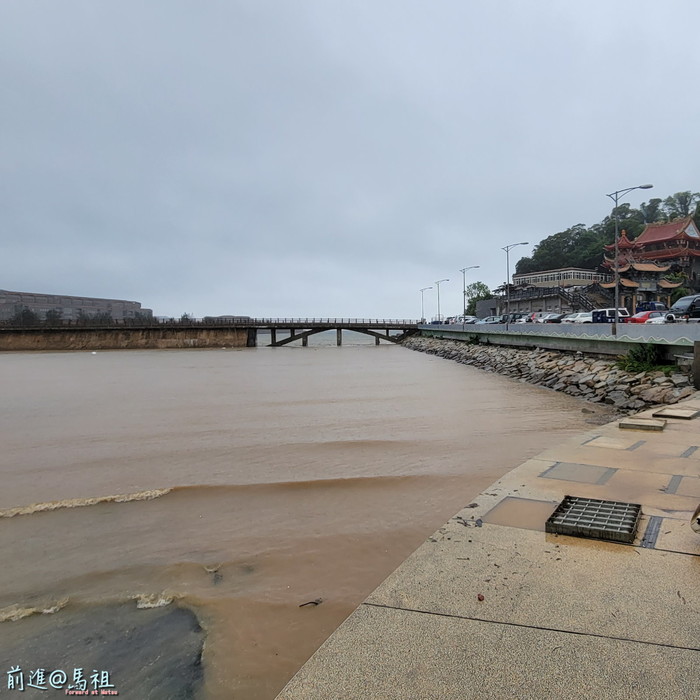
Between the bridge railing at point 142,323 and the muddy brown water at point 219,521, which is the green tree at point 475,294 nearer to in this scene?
the bridge railing at point 142,323

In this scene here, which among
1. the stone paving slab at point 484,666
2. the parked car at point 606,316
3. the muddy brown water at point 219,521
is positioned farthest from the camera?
the parked car at point 606,316

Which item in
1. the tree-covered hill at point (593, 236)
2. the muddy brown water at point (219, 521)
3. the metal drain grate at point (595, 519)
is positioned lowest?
the muddy brown water at point (219, 521)

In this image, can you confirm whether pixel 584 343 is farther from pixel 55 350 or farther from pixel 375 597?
pixel 55 350

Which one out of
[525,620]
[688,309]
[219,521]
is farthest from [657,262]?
[525,620]

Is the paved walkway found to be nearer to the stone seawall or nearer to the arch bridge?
the stone seawall

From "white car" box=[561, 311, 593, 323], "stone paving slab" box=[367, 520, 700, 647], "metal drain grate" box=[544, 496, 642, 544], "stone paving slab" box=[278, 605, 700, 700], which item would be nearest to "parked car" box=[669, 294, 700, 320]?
"white car" box=[561, 311, 593, 323]

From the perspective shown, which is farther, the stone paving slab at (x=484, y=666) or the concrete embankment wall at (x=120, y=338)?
the concrete embankment wall at (x=120, y=338)

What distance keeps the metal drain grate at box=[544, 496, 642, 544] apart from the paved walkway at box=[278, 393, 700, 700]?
113 millimetres

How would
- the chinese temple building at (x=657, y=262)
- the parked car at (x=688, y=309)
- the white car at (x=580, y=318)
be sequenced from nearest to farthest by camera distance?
the parked car at (x=688, y=309) < the white car at (x=580, y=318) < the chinese temple building at (x=657, y=262)

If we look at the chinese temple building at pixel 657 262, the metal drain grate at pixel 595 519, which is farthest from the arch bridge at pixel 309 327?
the metal drain grate at pixel 595 519

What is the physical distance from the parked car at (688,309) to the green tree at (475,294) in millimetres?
81993

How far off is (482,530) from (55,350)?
89.2 meters

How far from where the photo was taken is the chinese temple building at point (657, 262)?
6931 centimetres

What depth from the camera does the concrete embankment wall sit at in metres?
79.5
